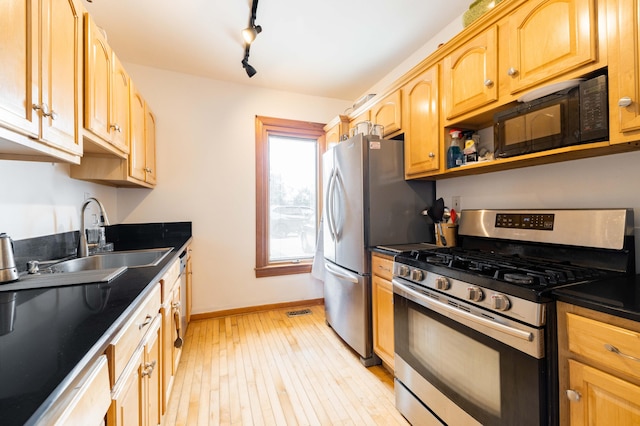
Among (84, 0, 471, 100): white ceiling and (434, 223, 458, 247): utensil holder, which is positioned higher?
(84, 0, 471, 100): white ceiling

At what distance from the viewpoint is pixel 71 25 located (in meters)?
1.20

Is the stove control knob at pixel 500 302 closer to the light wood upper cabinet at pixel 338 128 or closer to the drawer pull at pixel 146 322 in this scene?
the drawer pull at pixel 146 322

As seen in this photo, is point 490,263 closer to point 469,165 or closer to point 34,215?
point 469,165

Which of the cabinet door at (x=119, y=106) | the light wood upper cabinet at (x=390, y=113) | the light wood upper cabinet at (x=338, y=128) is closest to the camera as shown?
the cabinet door at (x=119, y=106)

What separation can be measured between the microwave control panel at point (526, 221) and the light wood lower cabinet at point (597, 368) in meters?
0.70

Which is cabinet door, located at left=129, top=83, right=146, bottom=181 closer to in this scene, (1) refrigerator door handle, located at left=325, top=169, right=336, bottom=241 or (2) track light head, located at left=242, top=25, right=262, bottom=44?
(2) track light head, located at left=242, top=25, right=262, bottom=44

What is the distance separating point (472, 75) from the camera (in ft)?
5.14

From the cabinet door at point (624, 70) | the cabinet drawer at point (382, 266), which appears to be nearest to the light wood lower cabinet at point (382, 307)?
the cabinet drawer at point (382, 266)

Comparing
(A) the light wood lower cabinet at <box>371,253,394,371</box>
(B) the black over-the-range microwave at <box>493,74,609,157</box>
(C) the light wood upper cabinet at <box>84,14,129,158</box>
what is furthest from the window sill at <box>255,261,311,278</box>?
(B) the black over-the-range microwave at <box>493,74,609,157</box>

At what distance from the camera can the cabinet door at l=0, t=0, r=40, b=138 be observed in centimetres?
81

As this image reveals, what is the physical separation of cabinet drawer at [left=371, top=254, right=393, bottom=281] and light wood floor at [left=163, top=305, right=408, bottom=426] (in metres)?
0.75

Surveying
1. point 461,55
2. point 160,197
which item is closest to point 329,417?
point 461,55

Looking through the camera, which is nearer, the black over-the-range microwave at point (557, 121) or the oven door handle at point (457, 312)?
the oven door handle at point (457, 312)

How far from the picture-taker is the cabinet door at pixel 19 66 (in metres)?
0.81
